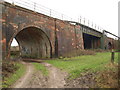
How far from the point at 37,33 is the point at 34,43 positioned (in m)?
2.33

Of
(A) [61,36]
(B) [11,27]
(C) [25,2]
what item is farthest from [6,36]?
(A) [61,36]

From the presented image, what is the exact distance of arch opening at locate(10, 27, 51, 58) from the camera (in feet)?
45.8

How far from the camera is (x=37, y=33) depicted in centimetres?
1388

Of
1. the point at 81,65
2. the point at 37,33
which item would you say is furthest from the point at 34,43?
the point at 81,65

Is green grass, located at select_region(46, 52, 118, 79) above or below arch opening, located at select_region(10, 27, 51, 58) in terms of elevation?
below

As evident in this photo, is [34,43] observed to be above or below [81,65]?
above

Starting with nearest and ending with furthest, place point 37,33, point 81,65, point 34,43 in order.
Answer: point 81,65
point 37,33
point 34,43

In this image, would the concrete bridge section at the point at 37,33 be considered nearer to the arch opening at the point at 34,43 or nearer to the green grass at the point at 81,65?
the arch opening at the point at 34,43

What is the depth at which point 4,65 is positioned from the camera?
265 inches

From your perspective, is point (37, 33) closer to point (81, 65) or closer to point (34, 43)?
point (34, 43)

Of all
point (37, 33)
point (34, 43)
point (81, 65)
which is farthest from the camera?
point (34, 43)

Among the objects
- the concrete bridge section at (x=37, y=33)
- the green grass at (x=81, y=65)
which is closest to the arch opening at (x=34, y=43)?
the concrete bridge section at (x=37, y=33)

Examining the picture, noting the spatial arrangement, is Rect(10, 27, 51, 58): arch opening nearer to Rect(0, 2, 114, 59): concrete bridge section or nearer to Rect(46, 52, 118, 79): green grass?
Rect(0, 2, 114, 59): concrete bridge section

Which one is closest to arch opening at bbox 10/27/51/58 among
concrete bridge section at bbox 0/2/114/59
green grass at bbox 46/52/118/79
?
concrete bridge section at bbox 0/2/114/59
